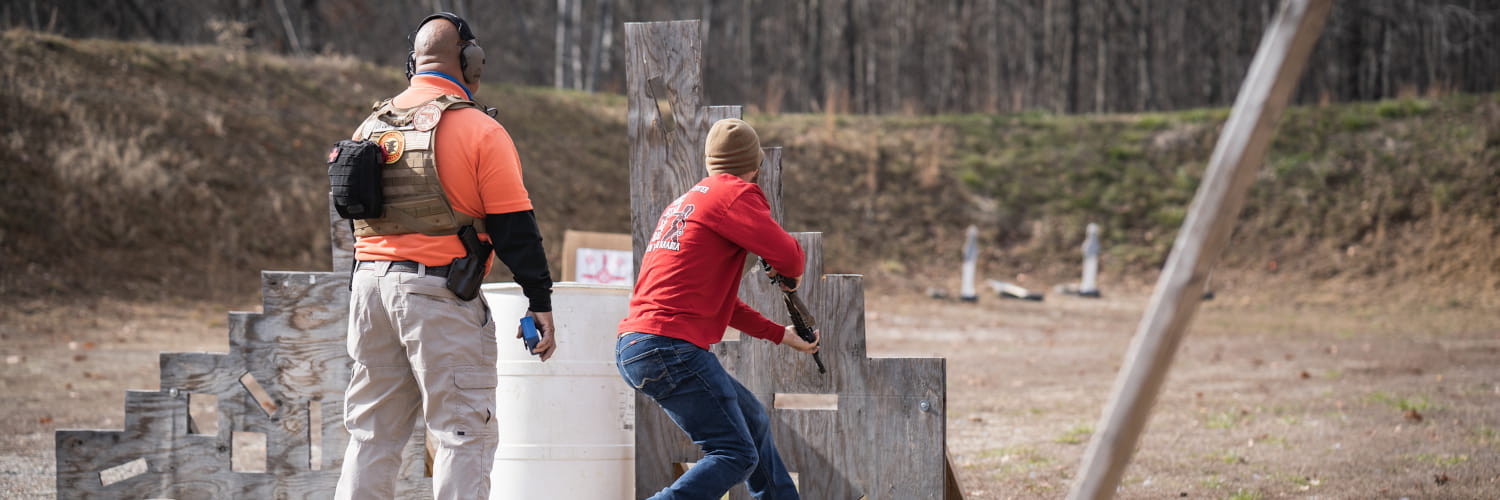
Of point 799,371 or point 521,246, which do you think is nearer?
point 521,246

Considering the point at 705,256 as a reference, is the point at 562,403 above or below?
below

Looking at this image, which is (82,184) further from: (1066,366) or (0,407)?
(1066,366)

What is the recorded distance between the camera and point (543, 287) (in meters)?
3.80

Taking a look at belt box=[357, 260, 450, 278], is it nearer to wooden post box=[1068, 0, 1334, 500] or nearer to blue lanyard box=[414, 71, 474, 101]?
blue lanyard box=[414, 71, 474, 101]

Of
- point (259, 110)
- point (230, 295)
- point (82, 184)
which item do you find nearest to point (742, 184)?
point (230, 295)

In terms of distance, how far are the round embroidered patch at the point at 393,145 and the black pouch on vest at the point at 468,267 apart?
315mm

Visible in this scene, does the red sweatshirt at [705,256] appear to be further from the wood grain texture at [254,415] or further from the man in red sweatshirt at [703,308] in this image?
the wood grain texture at [254,415]

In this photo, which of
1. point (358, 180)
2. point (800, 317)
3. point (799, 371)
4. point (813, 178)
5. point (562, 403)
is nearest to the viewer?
point (358, 180)

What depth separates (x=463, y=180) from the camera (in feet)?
12.2

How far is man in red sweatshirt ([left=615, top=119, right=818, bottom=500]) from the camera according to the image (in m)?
3.70

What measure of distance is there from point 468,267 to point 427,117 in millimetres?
508

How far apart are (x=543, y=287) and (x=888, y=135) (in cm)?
2176

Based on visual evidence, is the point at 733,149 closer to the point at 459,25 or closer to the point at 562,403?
the point at 459,25

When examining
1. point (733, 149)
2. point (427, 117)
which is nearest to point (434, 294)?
point (427, 117)
